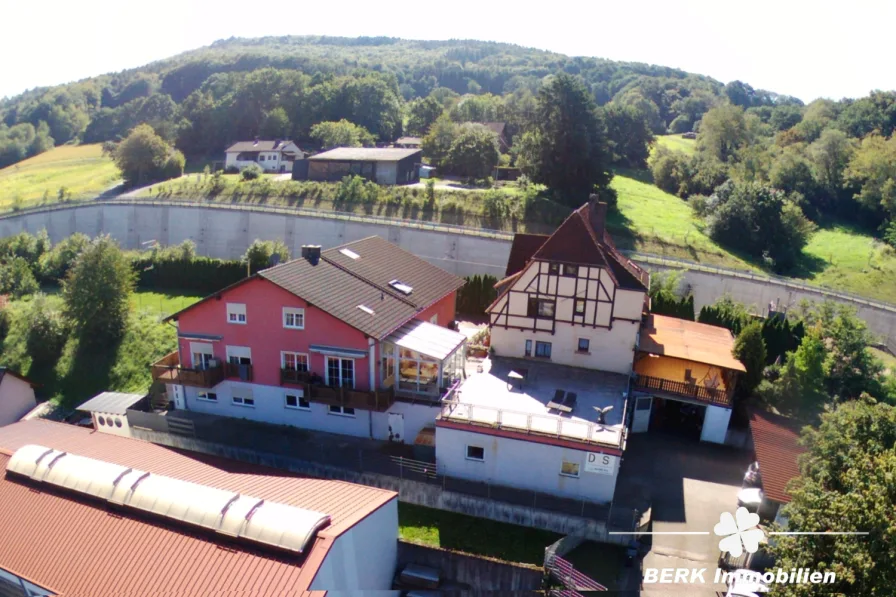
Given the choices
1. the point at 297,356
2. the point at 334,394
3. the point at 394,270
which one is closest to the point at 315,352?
the point at 297,356

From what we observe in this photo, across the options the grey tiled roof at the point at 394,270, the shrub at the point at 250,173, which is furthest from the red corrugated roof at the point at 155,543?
the shrub at the point at 250,173

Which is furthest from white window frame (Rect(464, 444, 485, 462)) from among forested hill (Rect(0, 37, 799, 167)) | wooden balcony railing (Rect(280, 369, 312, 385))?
forested hill (Rect(0, 37, 799, 167))

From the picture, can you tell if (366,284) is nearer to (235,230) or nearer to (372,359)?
(372,359)

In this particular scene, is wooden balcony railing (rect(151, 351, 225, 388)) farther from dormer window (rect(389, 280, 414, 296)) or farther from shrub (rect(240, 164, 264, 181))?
shrub (rect(240, 164, 264, 181))

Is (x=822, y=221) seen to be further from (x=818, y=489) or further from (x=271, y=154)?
(x=271, y=154)

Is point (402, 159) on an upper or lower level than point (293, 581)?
upper

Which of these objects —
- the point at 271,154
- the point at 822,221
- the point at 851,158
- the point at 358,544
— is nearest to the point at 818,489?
the point at 358,544
